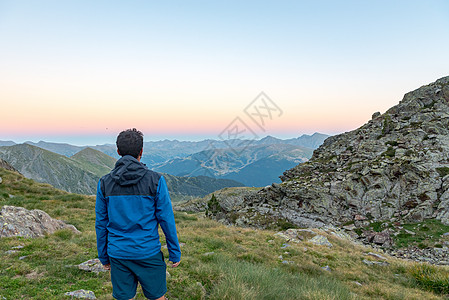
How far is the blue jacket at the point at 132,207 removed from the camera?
11.3 feet

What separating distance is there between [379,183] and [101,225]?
116 ft

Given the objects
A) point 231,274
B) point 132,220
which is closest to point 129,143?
point 132,220

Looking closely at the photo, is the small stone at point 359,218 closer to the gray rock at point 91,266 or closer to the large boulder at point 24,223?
the gray rock at point 91,266

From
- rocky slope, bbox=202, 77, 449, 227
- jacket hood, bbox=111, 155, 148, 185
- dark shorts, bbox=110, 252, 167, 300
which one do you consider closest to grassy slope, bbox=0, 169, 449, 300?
dark shorts, bbox=110, 252, 167, 300

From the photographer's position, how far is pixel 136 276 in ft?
11.9

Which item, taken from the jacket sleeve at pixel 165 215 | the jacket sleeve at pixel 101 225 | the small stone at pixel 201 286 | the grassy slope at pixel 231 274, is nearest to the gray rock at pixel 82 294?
the grassy slope at pixel 231 274

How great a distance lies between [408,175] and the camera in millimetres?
28766

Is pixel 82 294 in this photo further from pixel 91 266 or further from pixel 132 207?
pixel 132 207

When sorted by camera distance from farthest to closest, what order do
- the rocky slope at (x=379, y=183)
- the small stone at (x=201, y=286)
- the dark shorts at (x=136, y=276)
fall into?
1. the rocky slope at (x=379, y=183)
2. the small stone at (x=201, y=286)
3. the dark shorts at (x=136, y=276)

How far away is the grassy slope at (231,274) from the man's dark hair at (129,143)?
4.10 metres

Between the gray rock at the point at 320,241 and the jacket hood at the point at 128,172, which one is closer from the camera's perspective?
the jacket hood at the point at 128,172

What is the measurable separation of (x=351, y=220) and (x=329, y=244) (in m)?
14.6

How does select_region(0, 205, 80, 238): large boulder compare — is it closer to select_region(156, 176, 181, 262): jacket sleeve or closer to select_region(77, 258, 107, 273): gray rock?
select_region(77, 258, 107, 273): gray rock

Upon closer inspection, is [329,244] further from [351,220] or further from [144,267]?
[144,267]
